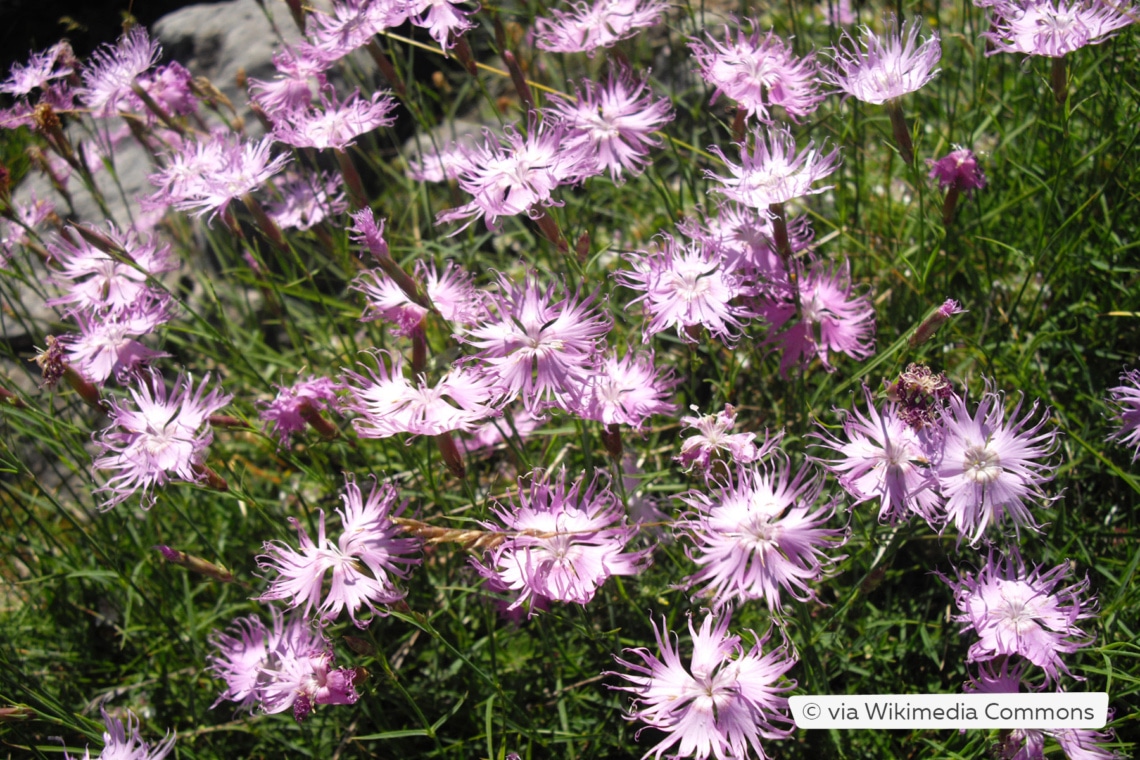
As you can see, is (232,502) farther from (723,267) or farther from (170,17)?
(170,17)

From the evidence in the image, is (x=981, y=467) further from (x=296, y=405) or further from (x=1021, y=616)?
(x=296, y=405)

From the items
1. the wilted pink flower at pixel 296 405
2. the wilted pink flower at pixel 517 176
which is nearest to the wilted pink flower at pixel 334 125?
the wilted pink flower at pixel 517 176

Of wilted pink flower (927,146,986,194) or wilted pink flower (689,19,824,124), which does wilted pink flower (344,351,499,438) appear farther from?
wilted pink flower (927,146,986,194)

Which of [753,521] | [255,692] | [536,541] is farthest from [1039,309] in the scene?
[255,692]

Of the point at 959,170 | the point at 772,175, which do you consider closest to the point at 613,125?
the point at 772,175

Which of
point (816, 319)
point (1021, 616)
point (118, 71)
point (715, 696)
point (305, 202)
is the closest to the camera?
point (715, 696)

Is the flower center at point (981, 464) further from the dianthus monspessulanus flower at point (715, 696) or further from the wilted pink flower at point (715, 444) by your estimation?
the dianthus monspessulanus flower at point (715, 696)
